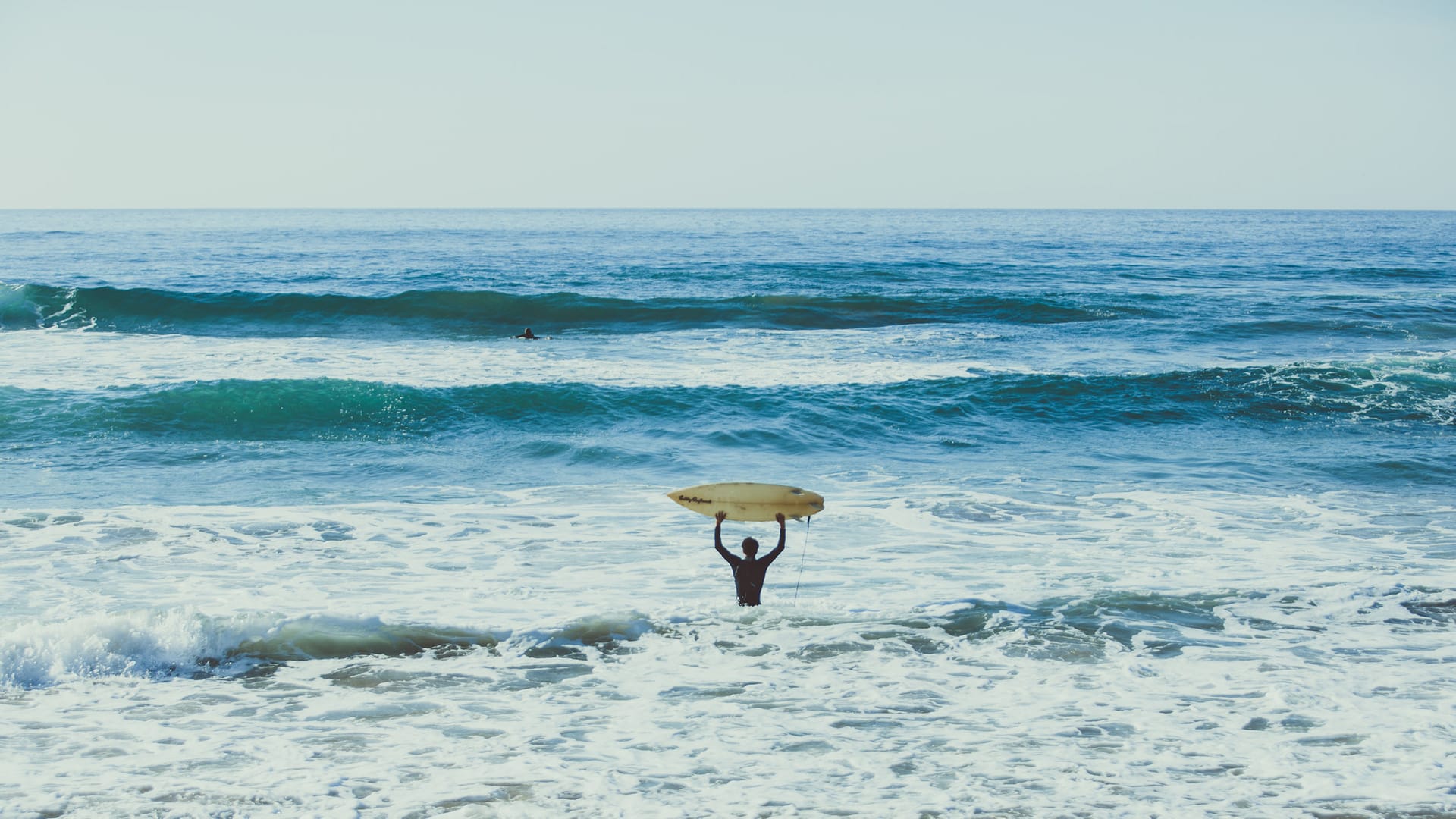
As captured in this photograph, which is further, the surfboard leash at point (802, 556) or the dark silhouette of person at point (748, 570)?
the surfboard leash at point (802, 556)

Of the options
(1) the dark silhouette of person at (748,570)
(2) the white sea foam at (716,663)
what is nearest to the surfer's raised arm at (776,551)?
(1) the dark silhouette of person at (748,570)

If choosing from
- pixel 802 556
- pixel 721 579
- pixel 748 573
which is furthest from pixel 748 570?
pixel 802 556

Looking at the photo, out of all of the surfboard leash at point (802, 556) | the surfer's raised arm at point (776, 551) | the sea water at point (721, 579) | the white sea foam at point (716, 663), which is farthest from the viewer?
the surfboard leash at point (802, 556)

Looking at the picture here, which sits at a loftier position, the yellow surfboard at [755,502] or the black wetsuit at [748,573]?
the yellow surfboard at [755,502]

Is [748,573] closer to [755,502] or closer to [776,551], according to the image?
[776,551]

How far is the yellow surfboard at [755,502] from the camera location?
33.2 feet

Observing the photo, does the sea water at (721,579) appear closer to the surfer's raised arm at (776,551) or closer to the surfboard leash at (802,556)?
the surfboard leash at (802,556)

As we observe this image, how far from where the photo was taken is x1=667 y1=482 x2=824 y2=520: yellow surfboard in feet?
33.2

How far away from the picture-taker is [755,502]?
10.2m

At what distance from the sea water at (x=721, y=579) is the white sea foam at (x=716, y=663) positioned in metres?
0.04

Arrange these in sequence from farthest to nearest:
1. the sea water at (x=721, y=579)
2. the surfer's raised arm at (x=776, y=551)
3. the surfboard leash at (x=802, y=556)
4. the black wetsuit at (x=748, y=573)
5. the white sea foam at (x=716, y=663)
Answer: the surfboard leash at (x=802, y=556), the black wetsuit at (x=748, y=573), the surfer's raised arm at (x=776, y=551), the sea water at (x=721, y=579), the white sea foam at (x=716, y=663)

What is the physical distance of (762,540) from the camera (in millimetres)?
11859

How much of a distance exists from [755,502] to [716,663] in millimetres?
2126

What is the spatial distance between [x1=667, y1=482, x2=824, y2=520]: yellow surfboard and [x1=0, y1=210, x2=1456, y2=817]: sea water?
2.58ft
